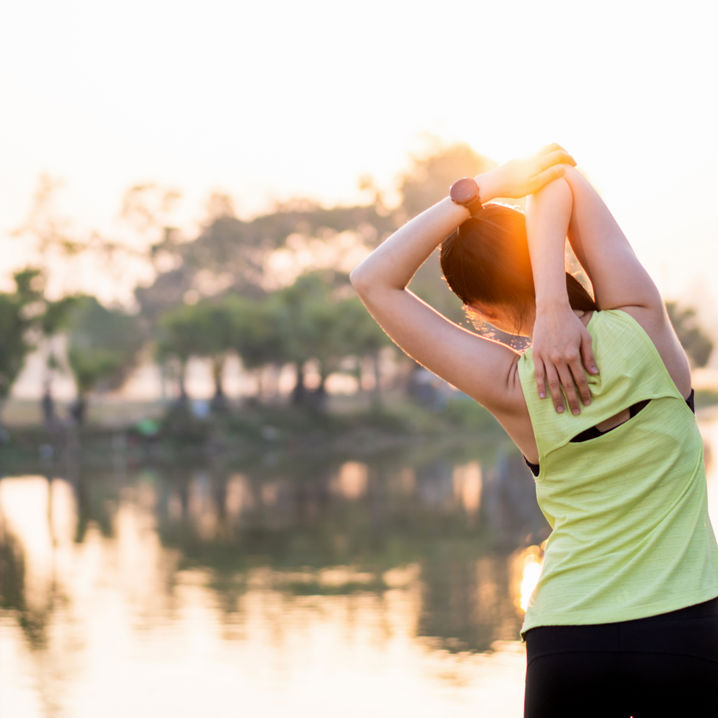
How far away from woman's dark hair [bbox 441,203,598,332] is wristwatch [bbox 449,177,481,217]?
2 centimetres

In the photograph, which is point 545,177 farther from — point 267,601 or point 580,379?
point 267,601

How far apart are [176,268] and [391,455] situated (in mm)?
19842

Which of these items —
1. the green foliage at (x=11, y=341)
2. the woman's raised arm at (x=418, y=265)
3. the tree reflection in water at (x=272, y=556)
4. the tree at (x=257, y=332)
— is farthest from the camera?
the tree at (x=257, y=332)

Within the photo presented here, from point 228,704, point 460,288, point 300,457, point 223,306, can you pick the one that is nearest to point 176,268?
point 223,306

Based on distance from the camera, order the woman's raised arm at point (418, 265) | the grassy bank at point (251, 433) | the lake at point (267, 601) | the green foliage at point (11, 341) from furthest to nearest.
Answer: the green foliage at point (11, 341) → the grassy bank at point (251, 433) → the lake at point (267, 601) → the woman's raised arm at point (418, 265)

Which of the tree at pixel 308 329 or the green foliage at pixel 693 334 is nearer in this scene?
the green foliage at pixel 693 334

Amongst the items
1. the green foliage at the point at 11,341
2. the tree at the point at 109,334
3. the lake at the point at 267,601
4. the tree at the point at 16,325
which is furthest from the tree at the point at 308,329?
the lake at the point at 267,601

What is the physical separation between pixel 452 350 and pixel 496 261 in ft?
0.46

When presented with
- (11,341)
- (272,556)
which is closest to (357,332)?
(11,341)

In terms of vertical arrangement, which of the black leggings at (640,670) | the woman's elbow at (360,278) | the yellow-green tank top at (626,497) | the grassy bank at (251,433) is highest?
the woman's elbow at (360,278)

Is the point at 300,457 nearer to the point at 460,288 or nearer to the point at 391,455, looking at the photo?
the point at 391,455

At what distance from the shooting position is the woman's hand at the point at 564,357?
152cm

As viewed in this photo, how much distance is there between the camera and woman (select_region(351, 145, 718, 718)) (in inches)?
58.6

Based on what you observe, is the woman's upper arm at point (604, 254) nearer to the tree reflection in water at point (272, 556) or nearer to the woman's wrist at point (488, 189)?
the woman's wrist at point (488, 189)
